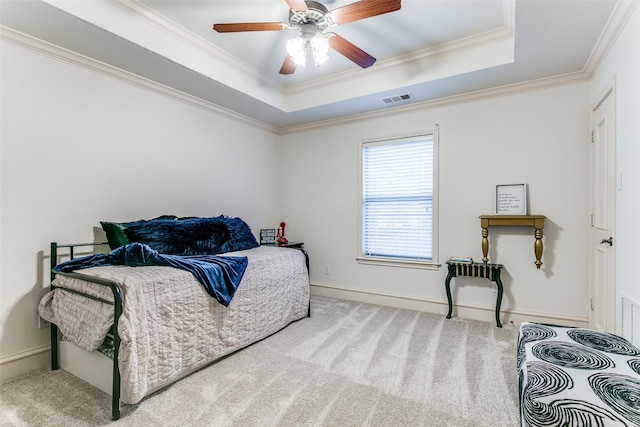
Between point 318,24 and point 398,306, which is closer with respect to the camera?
point 318,24

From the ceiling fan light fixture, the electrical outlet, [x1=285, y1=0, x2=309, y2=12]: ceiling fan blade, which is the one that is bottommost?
the electrical outlet

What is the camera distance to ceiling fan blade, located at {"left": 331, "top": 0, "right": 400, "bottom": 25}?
1.84 m

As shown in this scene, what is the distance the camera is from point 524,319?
3.10m

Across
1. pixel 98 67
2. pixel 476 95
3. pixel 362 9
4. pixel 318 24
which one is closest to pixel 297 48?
pixel 318 24

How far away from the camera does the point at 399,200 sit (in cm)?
383

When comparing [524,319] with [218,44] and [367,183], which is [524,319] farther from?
[218,44]

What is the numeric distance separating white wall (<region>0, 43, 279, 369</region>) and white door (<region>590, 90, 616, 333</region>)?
3.73m

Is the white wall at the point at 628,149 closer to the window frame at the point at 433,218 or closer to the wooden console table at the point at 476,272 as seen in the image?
the wooden console table at the point at 476,272

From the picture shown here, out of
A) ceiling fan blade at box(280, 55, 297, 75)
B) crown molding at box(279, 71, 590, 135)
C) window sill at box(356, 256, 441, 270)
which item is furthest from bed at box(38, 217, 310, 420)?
crown molding at box(279, 71, 590, 135)

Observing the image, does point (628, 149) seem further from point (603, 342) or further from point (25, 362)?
point (25, 362)

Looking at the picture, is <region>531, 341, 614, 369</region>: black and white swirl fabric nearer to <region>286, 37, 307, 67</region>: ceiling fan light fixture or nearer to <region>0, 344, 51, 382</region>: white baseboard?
<region>286, 37, 307, 67</region>: ceiling fan light fixture

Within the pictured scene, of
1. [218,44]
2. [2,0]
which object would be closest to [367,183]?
[218,44]

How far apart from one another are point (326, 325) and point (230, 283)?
124 cm

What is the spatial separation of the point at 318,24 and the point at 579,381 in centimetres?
247
